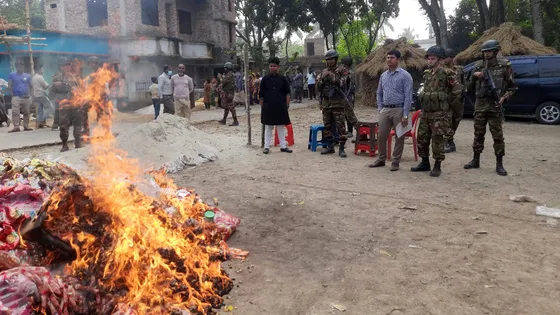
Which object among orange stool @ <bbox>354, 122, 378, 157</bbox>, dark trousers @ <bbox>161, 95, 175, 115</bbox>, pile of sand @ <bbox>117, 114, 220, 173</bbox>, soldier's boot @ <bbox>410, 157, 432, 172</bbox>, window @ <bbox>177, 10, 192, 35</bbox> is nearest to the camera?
soldier's boot @ <bbox>410, 157, 432, 172</bbox>

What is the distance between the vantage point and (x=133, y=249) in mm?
3137

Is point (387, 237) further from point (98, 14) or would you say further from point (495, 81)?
point (98, 14)

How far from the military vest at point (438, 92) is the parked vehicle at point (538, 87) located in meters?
5.60

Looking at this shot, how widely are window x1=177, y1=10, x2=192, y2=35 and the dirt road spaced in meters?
22.9

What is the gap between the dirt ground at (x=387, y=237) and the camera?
10.3ft

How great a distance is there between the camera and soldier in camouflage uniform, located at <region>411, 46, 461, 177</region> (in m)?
6.34

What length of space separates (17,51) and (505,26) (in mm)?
19545

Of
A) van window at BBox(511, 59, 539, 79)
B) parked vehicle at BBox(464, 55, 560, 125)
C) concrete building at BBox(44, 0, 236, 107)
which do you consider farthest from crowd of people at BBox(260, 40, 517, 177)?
concrete building at BBox(44, 0, 236, 107)

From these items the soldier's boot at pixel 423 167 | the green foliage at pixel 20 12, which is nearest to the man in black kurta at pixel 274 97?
the soldier's boot at pixel 423 167

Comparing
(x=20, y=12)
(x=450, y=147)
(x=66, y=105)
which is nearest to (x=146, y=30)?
(x=20, y=12)

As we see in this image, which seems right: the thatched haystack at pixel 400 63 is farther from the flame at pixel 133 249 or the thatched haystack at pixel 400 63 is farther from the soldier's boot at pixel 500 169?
the flame at pixel 133 249

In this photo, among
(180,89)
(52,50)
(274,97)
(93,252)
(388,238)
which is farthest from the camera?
(52,50)

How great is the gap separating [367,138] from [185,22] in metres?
23.2

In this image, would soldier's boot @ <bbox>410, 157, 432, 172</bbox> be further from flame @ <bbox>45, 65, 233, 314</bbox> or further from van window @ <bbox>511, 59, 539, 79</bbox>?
van window @ <bbox>511, 59, 539, 79</bbox>
